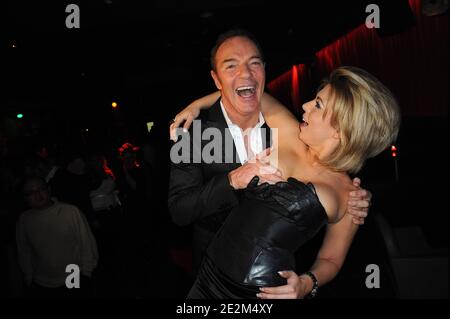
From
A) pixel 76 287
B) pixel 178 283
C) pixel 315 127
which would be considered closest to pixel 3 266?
pixel 76 287

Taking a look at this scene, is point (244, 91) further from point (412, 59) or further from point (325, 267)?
point (412, 59)

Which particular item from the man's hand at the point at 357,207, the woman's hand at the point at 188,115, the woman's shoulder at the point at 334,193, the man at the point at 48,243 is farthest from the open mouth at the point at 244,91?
the man at the point at 48,243

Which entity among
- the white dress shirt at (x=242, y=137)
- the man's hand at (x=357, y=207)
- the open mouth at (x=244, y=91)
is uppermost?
the open mouth at (x=244, y=91)

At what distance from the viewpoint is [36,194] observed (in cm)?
314

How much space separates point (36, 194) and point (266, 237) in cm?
250

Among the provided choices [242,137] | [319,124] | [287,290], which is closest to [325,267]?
[287,290]

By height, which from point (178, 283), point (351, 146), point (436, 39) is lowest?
point (178, 283)

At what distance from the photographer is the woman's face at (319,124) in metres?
1.73

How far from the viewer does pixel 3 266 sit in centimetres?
330

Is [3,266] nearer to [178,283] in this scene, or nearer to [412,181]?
[178,283]

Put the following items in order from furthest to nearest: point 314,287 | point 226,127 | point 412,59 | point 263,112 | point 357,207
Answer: point 412,59
point 263,112
point 226,127
point 357,207
point 314,287

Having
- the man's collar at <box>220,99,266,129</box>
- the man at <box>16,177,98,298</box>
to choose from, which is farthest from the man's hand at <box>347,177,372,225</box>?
the man at <box>16,177,98,298</box>

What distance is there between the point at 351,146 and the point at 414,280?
2.38 ft

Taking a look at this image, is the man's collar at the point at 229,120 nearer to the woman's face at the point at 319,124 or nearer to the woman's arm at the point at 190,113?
the woman's arm at the point at 190,113
